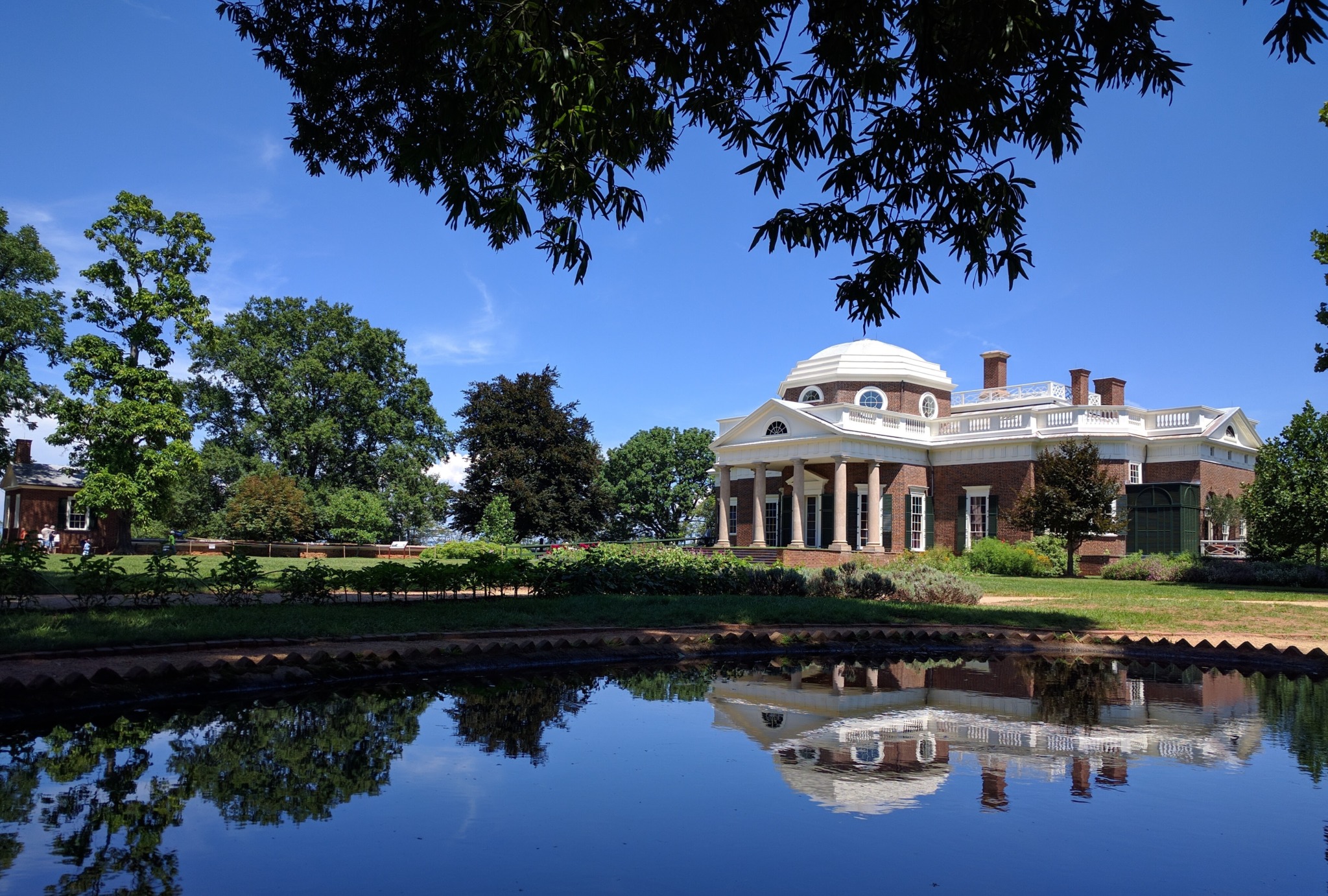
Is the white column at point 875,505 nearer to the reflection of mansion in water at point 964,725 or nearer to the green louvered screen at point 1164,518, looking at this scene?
the green louvered screen at point 1164,518

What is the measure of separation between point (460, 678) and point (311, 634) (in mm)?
2356

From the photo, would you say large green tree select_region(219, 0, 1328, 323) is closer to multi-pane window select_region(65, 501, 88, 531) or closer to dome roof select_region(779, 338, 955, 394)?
dome roof select_region(779, 338, 955, 394)

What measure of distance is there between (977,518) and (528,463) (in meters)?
21.5

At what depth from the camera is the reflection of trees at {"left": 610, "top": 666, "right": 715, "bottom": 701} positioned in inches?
372

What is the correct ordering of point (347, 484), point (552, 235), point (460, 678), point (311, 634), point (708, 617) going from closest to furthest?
point (552, 235) < point (460, 678) < point (311, 634) < point (708, 617) < point (347, 484)

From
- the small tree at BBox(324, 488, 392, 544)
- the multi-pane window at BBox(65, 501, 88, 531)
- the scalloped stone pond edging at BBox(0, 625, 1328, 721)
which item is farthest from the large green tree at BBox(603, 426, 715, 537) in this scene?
the scalloped stone pond edging at BBox(0, 625, 1328, 721)

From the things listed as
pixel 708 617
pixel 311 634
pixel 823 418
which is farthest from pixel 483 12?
pixel 823 418

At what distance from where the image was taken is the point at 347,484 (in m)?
50.5

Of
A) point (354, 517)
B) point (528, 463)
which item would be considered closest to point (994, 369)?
point (528, 463)

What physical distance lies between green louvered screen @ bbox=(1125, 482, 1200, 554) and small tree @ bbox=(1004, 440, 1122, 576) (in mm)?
3277

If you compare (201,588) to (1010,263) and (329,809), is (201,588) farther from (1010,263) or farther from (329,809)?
(1010,263)

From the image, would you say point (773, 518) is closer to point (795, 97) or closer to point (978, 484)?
point (978, 484)

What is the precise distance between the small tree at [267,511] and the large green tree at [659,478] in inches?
865

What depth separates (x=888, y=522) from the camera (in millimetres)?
39906
